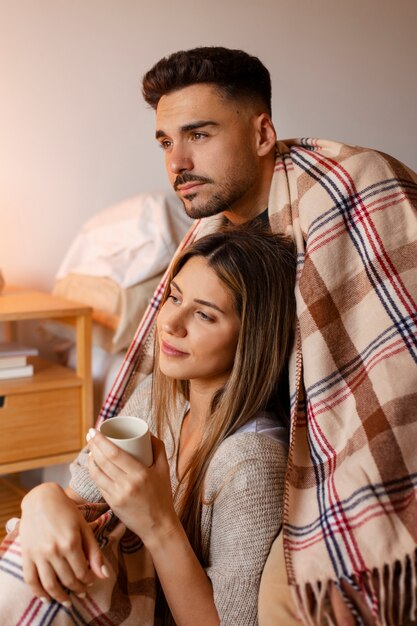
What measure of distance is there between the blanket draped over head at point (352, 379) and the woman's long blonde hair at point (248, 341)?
29mm

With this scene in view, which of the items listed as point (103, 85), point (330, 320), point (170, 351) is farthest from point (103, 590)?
point (103, 85)

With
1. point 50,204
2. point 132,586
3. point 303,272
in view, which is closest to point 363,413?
point 303,272

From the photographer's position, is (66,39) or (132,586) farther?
(66,39)

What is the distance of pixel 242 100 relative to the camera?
1.46 meters

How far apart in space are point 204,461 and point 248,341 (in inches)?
7.3

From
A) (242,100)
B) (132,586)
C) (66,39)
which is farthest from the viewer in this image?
(66,39)

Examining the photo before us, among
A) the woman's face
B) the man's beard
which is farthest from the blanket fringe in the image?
the man's beard

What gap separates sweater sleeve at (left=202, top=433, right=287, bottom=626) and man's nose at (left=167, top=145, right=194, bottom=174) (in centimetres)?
59

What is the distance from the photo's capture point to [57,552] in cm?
93

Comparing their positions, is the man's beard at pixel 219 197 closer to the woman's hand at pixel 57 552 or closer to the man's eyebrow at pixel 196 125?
the man's eyebrow at pixel 196 125

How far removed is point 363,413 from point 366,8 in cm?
214

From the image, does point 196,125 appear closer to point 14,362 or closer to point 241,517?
point 241,517

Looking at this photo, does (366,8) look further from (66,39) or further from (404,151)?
(66,39)

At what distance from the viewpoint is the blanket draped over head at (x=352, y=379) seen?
0.89 m
